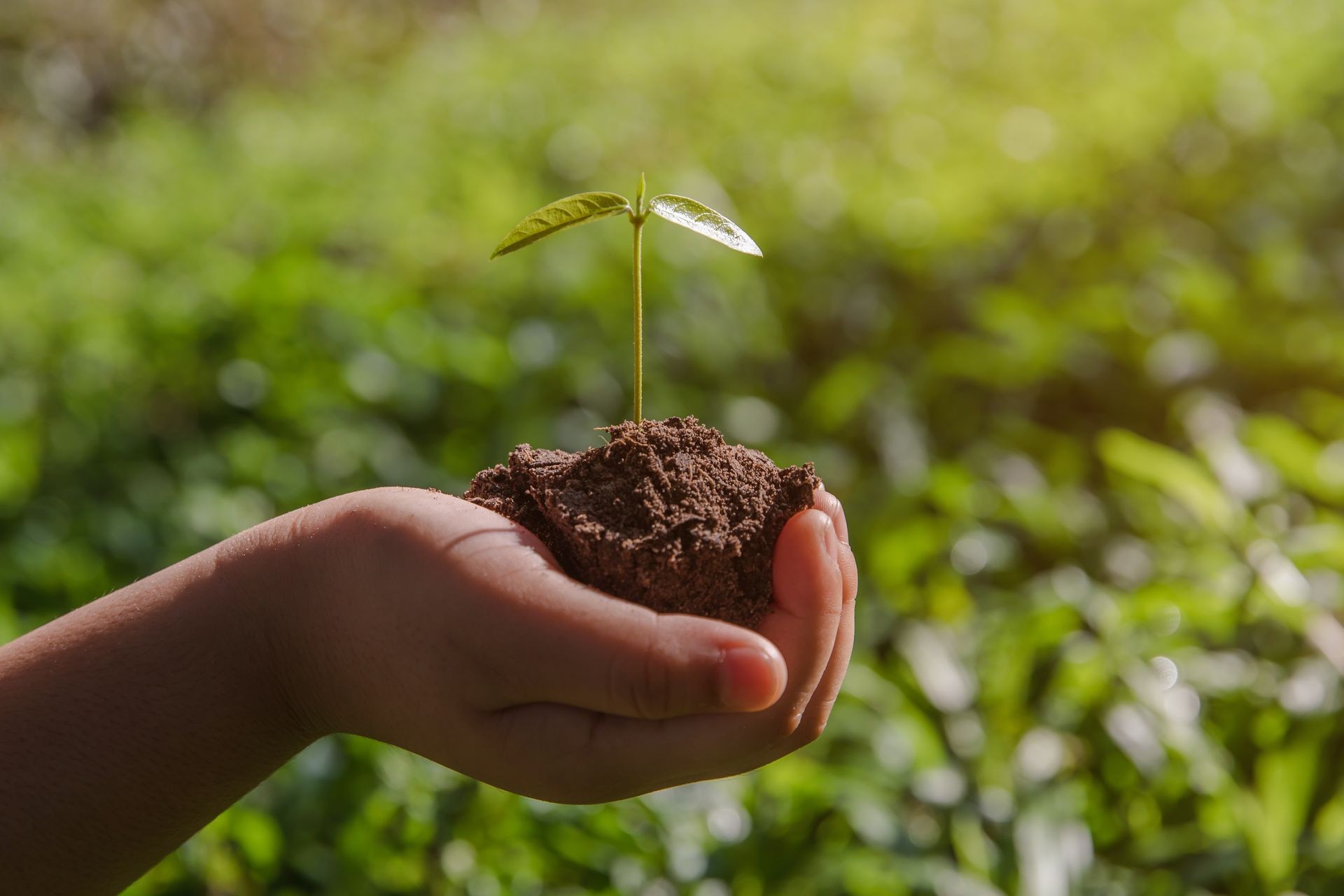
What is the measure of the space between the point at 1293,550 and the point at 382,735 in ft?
7.16

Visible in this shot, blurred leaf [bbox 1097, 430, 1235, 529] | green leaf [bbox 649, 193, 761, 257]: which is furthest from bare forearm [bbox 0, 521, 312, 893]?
blurred leaf [bbox 1097, 430, 1235, 529]

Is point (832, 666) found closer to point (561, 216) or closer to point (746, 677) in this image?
point (746, 677)

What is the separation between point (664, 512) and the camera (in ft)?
3.46

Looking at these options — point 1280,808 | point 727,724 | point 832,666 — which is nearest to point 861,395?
point 1280,808

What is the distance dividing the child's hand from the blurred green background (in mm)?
278

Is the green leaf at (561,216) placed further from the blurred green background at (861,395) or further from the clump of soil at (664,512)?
the blurred green background at (861,395)

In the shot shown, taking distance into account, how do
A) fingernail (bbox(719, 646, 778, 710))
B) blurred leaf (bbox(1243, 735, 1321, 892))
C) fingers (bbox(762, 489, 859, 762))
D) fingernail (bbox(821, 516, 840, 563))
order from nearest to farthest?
1. fingernail (bbox(719, 646, 778, 710))
2. fingernail (bbox(821, 516, 840, 563))
3. fingers (bbox(762, 489, 859, 762))
4. blurred leaf (bbox(1243, 735, 1321, 892))

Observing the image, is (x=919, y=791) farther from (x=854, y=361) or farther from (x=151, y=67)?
(x=151, y=67)

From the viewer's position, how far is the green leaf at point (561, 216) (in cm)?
105

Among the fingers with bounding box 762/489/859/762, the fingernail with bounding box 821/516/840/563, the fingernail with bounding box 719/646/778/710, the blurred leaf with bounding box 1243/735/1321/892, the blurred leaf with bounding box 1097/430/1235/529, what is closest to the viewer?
the fingernail with bounding box 719/646/778/710

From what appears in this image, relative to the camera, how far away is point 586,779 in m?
0.96

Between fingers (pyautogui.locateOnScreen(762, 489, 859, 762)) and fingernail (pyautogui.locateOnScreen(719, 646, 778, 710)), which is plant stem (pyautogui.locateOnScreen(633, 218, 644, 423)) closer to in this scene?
fingers (pyautogui.locateOnScreen(762, 489, 859, 762))

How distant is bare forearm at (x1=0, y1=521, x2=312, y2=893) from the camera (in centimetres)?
109

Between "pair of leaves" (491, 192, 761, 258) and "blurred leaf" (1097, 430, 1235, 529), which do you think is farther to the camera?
"blurred leaf" (1097, 430, 1235, 529)
